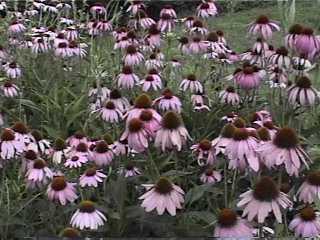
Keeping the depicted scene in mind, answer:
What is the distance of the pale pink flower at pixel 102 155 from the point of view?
1.55 metres

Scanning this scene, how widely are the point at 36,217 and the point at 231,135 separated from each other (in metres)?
0.59

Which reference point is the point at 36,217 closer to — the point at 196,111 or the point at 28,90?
the point at 196,111

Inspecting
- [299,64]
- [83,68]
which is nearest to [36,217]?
[299,64]

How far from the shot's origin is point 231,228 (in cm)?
124

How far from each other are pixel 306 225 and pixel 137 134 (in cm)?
36

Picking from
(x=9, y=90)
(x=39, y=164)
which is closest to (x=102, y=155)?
(x=39, y=164)

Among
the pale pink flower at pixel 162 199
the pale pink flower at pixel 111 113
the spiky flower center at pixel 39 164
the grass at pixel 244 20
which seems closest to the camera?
the pale pink flower at pixel 162 199

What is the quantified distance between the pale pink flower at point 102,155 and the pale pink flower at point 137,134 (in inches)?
7.1

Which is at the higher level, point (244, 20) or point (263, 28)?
point (263, 28)

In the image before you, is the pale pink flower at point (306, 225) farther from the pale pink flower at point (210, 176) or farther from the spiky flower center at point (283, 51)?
the spiky flower center at point (283, 51)

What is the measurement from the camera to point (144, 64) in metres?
2.31

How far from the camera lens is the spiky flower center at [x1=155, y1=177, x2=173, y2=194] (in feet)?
4.27

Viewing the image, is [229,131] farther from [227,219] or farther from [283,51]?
[283,51]

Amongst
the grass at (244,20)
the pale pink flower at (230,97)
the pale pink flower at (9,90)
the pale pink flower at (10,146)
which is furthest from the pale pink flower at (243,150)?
the grass at (244,20)
